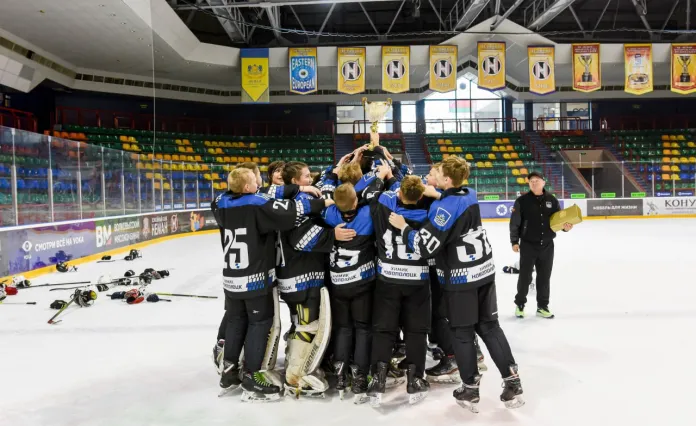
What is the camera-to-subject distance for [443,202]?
3332 millimetres

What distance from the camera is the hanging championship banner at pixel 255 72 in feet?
69.4

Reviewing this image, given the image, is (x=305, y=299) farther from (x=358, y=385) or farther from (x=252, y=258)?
(x=358, y=385)

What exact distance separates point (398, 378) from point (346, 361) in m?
0.42

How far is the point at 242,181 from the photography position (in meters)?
3.61

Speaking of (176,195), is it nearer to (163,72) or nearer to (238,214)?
(163,72)

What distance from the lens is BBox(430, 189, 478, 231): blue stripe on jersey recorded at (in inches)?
129

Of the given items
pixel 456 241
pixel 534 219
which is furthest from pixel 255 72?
pixel 456 241

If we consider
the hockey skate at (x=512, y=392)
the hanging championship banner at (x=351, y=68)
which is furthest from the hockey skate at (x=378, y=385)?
the hanging championship banner at (x=351, y=68)

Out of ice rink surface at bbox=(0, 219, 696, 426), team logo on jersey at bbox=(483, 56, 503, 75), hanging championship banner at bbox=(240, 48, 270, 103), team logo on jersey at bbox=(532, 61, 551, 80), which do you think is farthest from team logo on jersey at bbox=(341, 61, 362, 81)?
ice rink surface at bbox=(0, 219, 696, 426)

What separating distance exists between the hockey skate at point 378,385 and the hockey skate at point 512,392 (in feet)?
2.40

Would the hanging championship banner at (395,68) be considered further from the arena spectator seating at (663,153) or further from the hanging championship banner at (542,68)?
the arena spectator seating at (663,153)

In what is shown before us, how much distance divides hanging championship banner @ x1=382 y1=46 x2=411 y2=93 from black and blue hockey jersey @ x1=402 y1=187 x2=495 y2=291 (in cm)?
1783

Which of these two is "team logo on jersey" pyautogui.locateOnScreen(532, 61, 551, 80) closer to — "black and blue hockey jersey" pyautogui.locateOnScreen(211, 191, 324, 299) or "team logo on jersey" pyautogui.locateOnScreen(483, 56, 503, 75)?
"team logo on jersey" pyautogui.locateOnScreen(483, 56, 503, 75)

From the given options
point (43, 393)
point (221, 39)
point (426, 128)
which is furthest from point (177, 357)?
point (426, 128)
